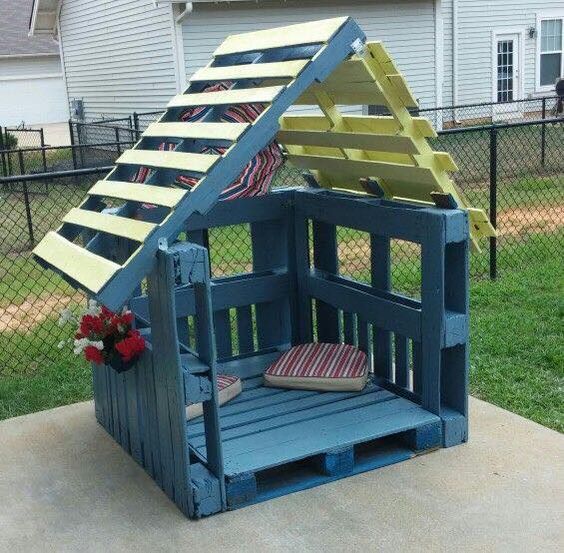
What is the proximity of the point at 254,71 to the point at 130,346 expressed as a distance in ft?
4.16

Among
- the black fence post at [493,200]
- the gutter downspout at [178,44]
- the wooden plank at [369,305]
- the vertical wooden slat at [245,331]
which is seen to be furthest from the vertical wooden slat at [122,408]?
the gutter downspout at [178,44]

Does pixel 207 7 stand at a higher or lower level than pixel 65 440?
higher

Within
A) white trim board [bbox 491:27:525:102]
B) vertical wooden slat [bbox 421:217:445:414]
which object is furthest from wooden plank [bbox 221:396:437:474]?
white trim board [bbox 491:27:525:102]

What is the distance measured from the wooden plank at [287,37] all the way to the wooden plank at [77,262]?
1.18 meters

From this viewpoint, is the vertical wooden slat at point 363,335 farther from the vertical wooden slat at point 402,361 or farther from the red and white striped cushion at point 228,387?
the red and white striped cushion at point 228,387

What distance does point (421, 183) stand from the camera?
387 cm

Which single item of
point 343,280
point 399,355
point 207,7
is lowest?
point 399,355

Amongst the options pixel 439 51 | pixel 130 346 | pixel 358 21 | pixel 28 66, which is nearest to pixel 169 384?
pixel 130 346

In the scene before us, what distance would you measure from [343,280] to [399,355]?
1.90 feet

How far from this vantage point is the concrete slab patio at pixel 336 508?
3264 mm

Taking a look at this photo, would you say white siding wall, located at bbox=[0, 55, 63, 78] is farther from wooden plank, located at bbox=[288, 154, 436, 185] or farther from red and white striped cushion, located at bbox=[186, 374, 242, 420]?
red and white striped cushion, located at bbox=[186, 374, 242, 420]

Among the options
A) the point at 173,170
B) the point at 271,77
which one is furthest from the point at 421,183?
the point at 173,170

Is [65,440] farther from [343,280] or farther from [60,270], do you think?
[343,280]

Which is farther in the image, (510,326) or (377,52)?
(510,326)
